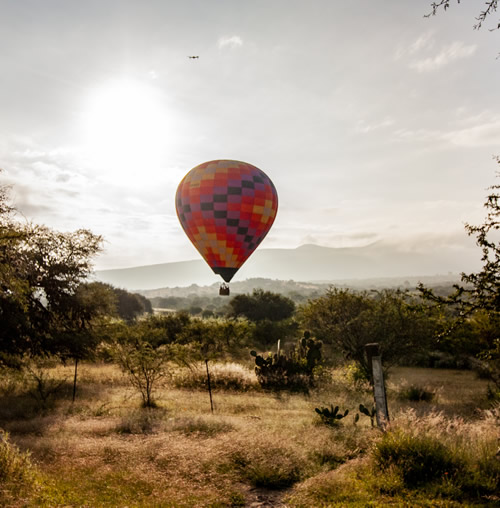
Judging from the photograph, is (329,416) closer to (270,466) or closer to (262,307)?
(270,466)

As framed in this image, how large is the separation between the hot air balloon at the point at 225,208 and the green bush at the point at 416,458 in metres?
13.5

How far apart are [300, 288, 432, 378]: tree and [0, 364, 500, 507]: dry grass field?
328 inches

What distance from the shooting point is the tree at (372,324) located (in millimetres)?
20672

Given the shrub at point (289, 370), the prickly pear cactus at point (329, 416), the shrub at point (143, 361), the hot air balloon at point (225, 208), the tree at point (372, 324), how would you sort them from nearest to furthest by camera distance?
the prickly pear cactus at point (329, 416)
the shrub at point (143, 361)
the hot air balloon at point (225, 208)
the tree at point (372, 324)
the shrub at point (289, 370)

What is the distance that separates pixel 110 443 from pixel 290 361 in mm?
13854

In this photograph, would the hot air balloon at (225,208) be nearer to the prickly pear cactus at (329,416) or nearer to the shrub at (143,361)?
the shrub at (143,361)

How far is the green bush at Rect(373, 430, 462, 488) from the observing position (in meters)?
7.75

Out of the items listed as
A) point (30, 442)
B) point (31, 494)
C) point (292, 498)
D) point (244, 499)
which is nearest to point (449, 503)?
point (292, 498)

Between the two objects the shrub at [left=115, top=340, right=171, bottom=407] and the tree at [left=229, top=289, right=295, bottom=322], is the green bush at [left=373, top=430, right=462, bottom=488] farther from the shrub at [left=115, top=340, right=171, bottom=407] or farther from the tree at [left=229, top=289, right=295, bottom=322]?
the tree at [left=229, top=289, right=295, bottom=322]

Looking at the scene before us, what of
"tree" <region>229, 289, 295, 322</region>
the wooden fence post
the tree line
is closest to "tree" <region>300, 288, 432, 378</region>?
the tree line

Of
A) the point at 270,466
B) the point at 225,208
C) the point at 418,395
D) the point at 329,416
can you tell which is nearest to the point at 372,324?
the point at 418,395

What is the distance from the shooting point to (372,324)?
69.2 feet

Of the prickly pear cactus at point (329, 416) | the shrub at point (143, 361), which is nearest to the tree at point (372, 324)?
the prickly pear cactus at point (329, 416)

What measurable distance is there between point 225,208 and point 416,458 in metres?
14.3
